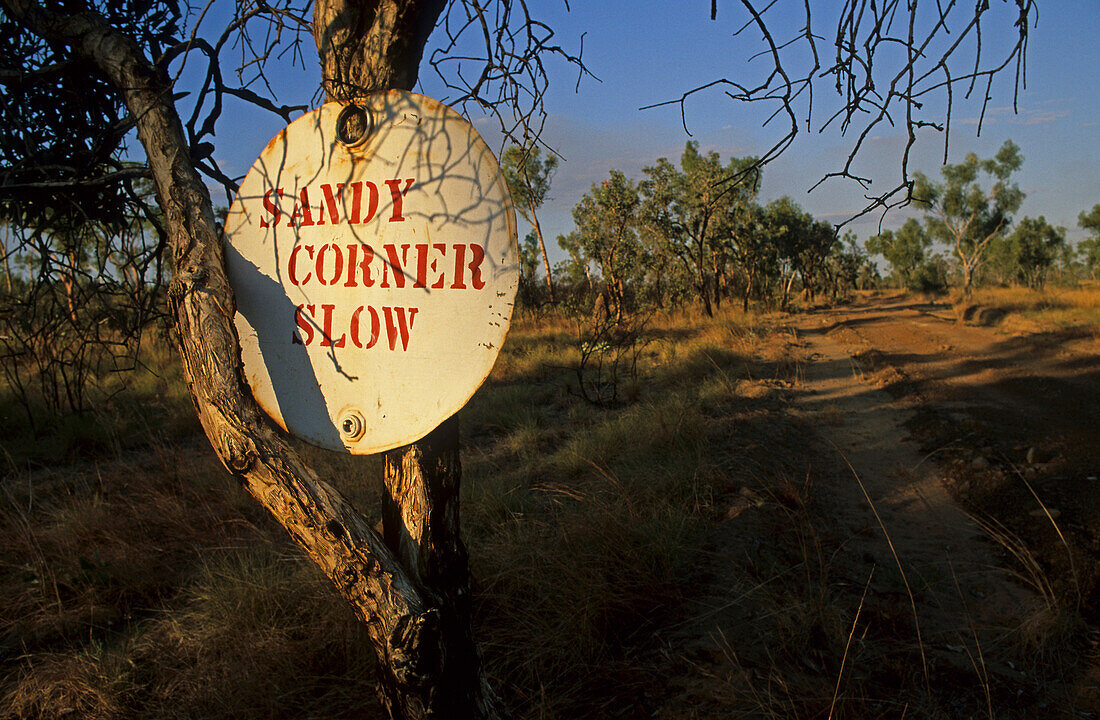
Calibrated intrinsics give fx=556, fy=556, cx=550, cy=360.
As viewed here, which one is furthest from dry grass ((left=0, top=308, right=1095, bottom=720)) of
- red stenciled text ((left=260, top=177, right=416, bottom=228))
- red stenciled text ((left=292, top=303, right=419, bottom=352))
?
red stenciled text ((left=260, top=177, right=416, bottom=228))

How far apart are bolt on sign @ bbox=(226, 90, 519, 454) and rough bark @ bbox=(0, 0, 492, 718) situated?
9 cm

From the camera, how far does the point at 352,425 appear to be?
127 centimetres

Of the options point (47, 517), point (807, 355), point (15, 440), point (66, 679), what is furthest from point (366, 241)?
point (807, 355)

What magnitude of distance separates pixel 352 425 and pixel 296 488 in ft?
0.58

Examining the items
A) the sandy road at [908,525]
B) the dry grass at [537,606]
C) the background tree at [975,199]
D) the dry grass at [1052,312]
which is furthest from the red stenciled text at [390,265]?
the background tree at [975,199]

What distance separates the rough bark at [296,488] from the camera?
1182 mm

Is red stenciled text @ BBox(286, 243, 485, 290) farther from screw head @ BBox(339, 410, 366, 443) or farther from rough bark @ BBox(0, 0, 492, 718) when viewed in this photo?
screw head @ BBox(339, 410, 366, 443)

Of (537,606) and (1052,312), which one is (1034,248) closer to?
(1052,312)

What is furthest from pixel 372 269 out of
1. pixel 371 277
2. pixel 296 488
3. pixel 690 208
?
pixel 690 208

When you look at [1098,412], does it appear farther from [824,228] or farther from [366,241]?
[824,228]

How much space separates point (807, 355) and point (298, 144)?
11727 millimetres

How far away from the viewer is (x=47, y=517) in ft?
12.8

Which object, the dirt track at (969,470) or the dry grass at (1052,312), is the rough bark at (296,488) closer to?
the dirt track at (969,470)

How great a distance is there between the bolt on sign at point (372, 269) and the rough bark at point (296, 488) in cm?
9
